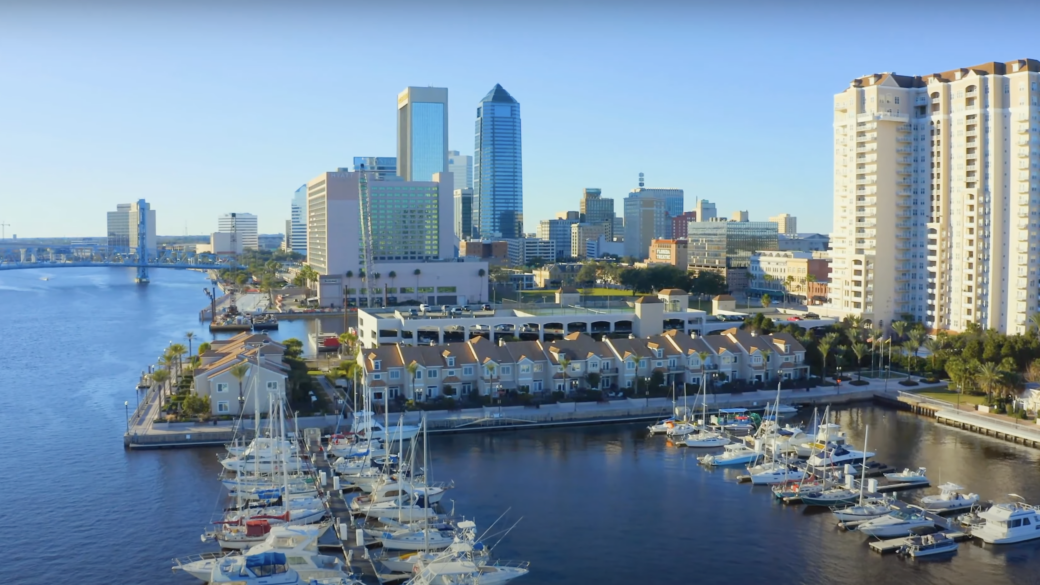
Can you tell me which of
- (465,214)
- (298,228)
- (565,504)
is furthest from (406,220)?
(298,228)

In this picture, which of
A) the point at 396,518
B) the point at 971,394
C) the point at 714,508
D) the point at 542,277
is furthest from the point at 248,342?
the point at 542,277

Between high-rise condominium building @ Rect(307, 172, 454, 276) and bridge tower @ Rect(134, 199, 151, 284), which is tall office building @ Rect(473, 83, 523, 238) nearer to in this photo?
bridge tower @ Rect(134, 199, 151, 284)

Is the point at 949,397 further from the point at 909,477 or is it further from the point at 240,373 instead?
the point at 240,373

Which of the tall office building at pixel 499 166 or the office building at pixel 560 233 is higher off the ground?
the tall office building at pixel 499 166

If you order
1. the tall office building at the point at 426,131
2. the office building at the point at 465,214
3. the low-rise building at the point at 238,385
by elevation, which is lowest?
the low-rise building at the point at 238,385

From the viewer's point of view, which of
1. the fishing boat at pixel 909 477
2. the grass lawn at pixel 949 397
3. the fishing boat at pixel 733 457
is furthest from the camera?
the grass lawn at pixel 949 397

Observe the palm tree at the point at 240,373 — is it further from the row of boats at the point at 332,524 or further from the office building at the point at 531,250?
the office building at the point at 531,250

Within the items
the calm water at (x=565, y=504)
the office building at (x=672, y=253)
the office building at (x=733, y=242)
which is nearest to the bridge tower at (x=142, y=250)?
the office building at (x=672, y=253)
